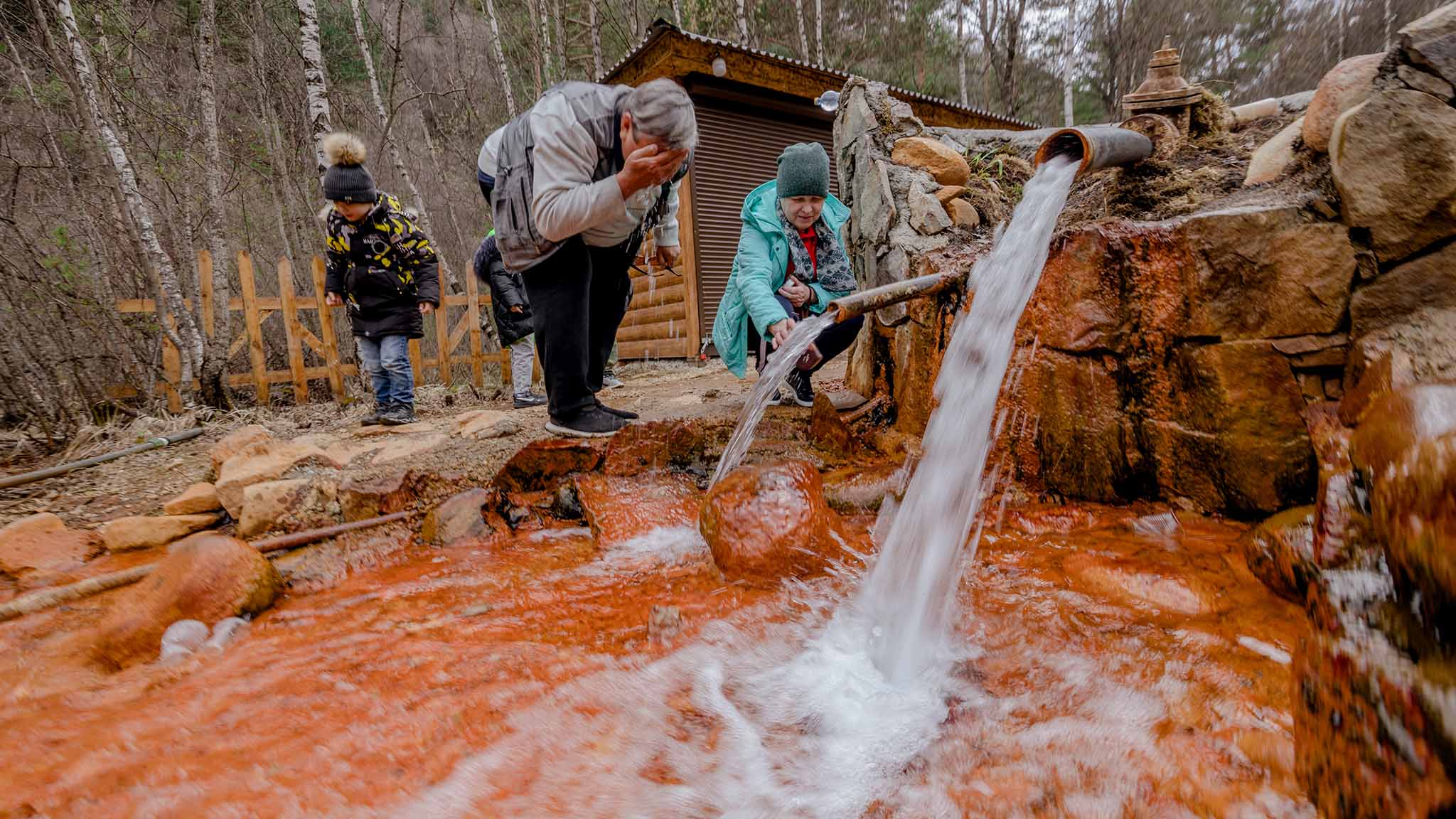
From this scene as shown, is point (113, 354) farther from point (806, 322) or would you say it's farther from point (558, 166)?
point (806, 322)

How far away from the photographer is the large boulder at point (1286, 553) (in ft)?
4.83

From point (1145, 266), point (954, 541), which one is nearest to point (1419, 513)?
point (954, 541)

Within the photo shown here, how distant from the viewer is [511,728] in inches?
54.4

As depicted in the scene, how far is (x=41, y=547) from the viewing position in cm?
251

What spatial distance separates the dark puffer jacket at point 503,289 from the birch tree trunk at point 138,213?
9.61 ft

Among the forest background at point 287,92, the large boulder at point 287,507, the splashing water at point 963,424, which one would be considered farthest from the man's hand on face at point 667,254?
the forest background at point 287,92

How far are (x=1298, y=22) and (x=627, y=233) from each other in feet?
64.8

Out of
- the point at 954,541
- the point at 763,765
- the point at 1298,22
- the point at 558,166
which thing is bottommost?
the point at 763,765

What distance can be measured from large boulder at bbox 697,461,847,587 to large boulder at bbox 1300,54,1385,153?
2.08 meters

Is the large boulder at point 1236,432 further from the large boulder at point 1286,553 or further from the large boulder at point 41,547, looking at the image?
the large boulder at point 41,547

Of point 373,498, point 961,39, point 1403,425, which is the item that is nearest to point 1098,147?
point 1403,425

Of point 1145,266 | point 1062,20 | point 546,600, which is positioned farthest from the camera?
point 1062,20

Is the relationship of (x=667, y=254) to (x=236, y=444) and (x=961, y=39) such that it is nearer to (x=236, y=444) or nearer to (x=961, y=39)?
(x=236, y=444)

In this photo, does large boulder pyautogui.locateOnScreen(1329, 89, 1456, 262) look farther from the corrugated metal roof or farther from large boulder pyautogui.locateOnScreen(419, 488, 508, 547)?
the corrugated metal roof
